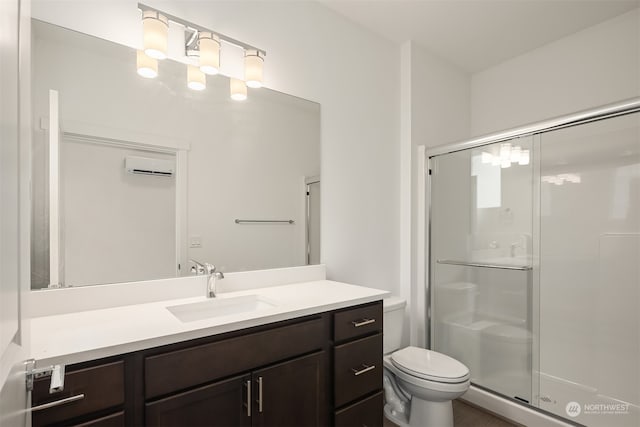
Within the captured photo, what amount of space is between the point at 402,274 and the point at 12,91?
242 cm

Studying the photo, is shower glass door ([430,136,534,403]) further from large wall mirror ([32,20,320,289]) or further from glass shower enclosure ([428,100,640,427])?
large wall mirror ([32,20,320,289])

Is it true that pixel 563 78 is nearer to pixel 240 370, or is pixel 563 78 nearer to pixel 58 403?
pixel 240 370

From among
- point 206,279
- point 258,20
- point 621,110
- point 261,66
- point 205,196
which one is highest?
point 258,20

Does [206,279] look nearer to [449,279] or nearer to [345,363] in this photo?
[345,363]

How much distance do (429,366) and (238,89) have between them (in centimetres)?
183

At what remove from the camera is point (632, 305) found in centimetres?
208

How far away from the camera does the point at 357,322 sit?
1549mm

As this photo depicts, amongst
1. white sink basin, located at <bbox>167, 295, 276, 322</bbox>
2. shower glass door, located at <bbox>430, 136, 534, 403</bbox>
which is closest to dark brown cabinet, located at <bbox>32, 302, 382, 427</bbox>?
white sink basin, located at <bbox>167, 295, 276, 322</bbox>

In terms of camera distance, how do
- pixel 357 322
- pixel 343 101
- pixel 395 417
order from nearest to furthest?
1. pixel 357 322
2. pixel 395 417
3. pixel 343 101

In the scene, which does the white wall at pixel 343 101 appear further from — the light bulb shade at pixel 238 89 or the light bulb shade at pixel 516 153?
the light bulb shade at pixel 516 153

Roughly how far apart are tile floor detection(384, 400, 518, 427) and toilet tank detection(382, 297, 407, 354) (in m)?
0.44

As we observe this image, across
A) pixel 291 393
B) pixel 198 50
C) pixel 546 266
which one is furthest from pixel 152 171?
pixel 546 266

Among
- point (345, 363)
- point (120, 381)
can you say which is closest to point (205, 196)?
point (120, 381)

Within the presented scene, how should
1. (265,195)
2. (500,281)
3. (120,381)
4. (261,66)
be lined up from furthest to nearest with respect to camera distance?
(500,281) → (265,195) → (261,66) → (120,381)
